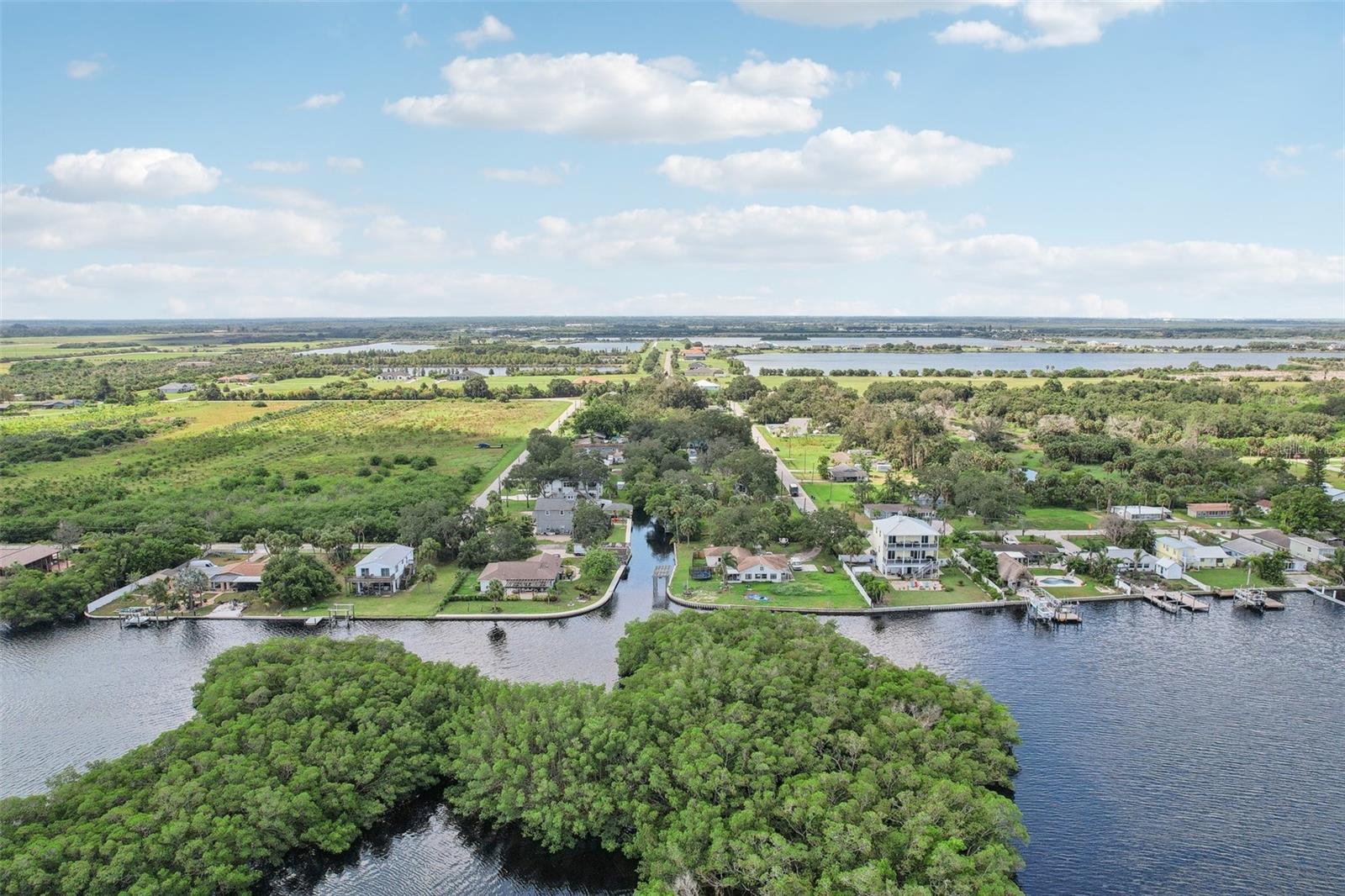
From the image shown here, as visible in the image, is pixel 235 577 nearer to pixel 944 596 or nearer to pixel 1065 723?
pixel 944 596

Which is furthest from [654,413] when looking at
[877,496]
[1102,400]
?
[1102,400]

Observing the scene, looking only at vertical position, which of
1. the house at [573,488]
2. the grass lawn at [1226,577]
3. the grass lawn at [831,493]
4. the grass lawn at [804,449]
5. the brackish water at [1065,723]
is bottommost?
the brackish water at [1065,723]

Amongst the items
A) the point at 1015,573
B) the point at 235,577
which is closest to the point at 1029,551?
the point at 1015,573

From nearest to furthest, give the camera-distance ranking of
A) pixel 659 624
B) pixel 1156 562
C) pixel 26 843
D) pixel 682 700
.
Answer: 1. pixel 26 843
2. pixel 682 700
3. pixel 659 624
4. pixel 1156 562

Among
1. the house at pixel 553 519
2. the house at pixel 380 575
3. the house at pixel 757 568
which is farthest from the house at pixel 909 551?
the house at pixel 380 575

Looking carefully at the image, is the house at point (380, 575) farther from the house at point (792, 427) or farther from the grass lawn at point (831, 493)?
the house at point (792, 427)

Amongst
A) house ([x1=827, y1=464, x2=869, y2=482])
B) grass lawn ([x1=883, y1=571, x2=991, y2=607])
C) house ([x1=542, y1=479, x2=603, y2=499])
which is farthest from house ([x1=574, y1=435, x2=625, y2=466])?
grass lawn ([x1=883, y1=571, x2=991, y2=607])

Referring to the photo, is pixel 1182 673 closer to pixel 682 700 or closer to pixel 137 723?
pixel 682 700
